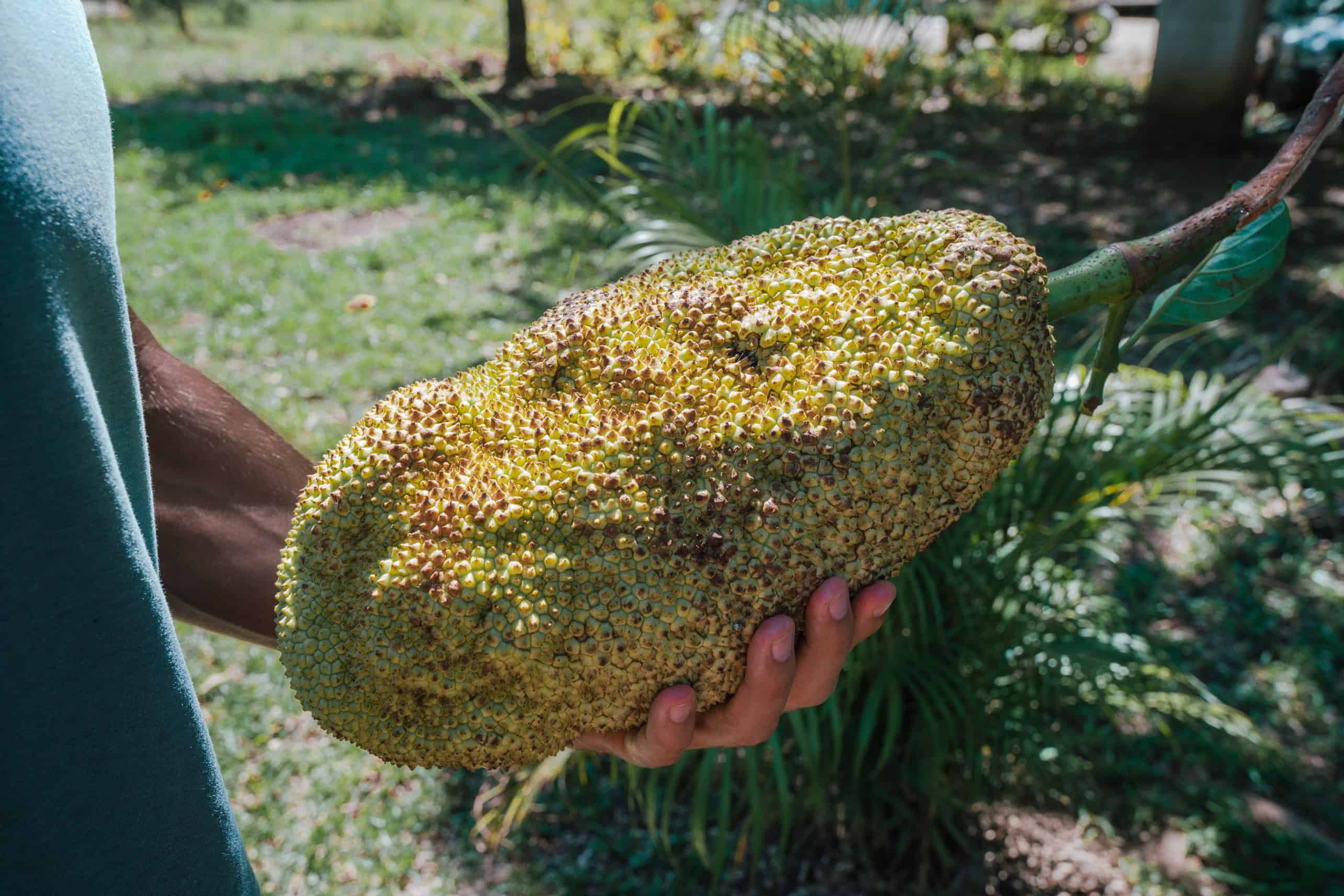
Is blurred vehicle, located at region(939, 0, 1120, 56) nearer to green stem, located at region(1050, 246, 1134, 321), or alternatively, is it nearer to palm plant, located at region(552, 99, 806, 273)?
palm plant, located at region(552, 99, 806, 273)

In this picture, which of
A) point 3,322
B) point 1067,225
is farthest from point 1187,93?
point 3,322

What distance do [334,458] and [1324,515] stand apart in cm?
351

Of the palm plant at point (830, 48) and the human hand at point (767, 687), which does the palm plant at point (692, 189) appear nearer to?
the palm plant at point (830, 48)

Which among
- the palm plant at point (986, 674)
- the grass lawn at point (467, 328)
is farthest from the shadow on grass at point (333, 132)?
the palm plant at point (986, 674)

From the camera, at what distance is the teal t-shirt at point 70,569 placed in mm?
791

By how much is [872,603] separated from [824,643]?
0.25ft

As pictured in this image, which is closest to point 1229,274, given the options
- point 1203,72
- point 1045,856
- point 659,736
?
point 659,736

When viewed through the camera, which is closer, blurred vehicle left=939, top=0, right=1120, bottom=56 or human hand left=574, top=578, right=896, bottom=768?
human hand left=574, top=578, right=896, bottom=768

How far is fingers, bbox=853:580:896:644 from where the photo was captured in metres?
1.15

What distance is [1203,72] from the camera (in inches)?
243

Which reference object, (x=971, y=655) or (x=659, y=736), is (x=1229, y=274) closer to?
(x=659, y=736)

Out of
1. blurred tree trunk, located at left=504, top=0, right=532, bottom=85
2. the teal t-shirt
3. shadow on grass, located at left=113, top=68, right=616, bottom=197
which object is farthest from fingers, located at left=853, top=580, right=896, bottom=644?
blurred tree trunk, located at left=504, top=0, right=532, bottom=85

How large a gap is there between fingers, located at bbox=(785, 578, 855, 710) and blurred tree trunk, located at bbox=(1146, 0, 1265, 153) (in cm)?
642

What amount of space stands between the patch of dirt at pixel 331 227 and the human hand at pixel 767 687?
16.4ft
